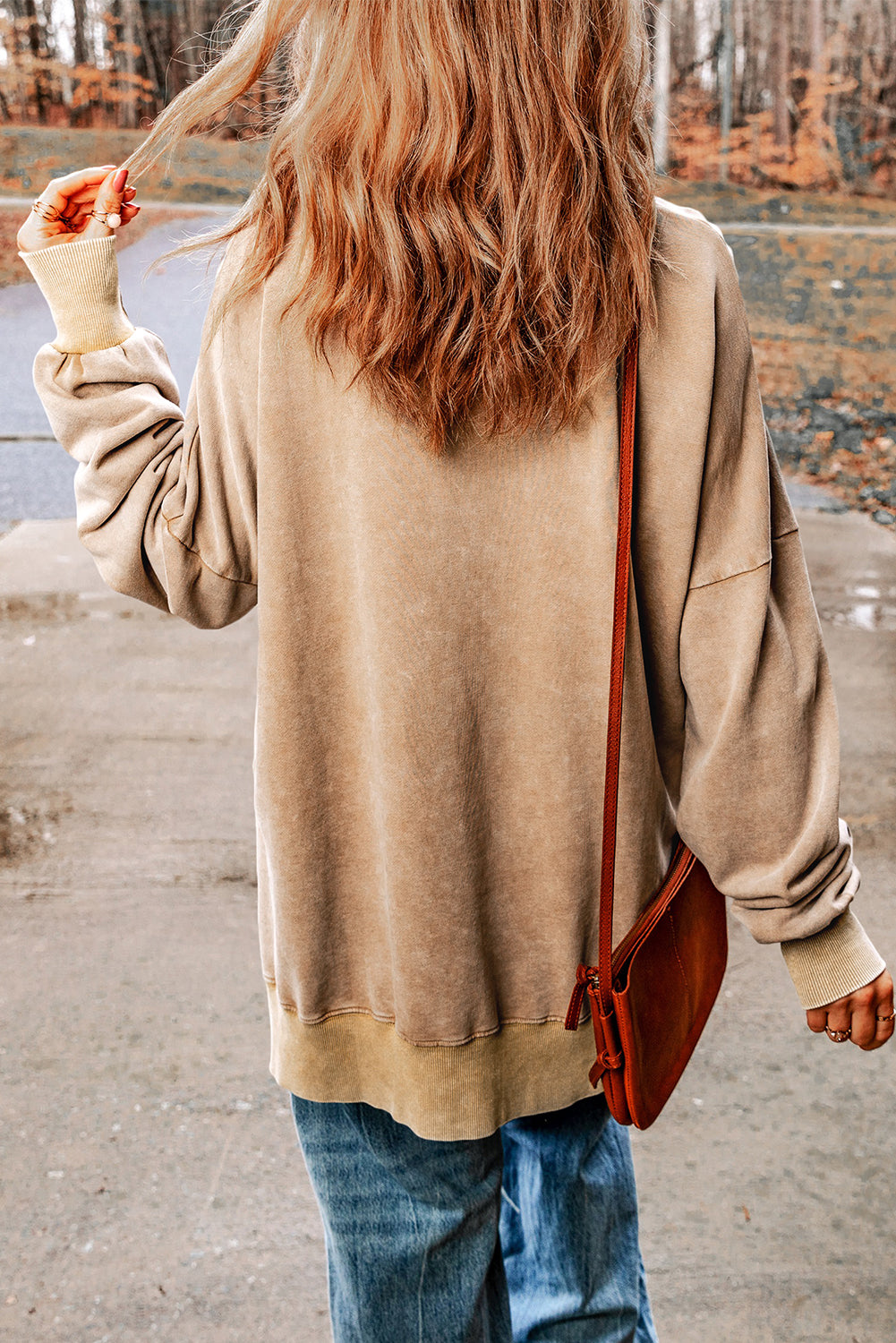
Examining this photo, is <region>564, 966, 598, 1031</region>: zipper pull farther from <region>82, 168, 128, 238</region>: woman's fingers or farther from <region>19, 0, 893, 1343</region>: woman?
<region>82, 168, 128, 238</region>: woman's fingers

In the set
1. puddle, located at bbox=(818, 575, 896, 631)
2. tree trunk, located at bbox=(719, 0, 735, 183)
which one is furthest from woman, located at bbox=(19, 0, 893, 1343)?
tree trunk, located at bbox=(719, 0, 735, 183)

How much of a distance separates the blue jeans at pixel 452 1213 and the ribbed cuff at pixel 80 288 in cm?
85

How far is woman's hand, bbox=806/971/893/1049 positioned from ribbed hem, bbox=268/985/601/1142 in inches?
10.1

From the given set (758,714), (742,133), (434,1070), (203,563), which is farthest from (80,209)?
(742,133)

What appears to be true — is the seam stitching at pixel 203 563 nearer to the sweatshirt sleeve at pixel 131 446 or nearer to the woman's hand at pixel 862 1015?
the sweatshirt sleeve at pixel 131 446

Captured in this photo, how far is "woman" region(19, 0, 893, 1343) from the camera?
97 centimetres

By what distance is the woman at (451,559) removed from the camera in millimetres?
974

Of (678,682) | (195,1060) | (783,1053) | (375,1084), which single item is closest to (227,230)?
(678,682)

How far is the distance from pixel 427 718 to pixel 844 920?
511 millimetres

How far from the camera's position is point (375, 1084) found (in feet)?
4.12

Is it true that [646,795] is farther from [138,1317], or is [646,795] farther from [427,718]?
[138,1317]

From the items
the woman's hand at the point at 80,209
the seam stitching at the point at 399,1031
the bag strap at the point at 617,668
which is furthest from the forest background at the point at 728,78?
the seam stitching at the point at 399,1031

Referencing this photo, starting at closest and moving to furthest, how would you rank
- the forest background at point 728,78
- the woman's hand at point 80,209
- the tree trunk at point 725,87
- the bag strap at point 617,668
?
the bag strap at point 617,668, the woman's hand at point 80,209, the forest background at point 728,78, the tree trunk at point 725,87

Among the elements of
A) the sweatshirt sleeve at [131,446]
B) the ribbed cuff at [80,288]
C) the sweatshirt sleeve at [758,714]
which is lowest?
the sweatshirt sleeve at [758,714]
